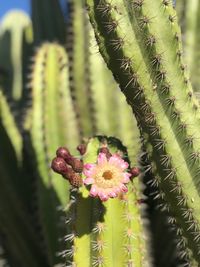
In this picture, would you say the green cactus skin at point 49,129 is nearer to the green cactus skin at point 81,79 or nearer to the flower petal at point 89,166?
the green cactus skin at point 81,79

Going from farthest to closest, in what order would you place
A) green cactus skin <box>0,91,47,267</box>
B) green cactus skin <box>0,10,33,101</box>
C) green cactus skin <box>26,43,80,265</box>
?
green cactus skin <box>0,10,33,101</box> < green cactus skin <box>0,91,47,267</box> < green cactus skin <box>26,43,80,265</box>

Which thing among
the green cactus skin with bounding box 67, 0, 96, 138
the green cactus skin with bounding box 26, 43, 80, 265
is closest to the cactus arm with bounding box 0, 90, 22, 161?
the green cactus skin with bounding box 26, 43, 80, 265

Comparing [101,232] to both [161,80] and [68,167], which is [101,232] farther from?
[161,80]

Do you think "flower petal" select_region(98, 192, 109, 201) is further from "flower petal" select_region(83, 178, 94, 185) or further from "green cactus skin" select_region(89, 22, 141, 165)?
"green cactus skin" select_region(89, 22, 141, 165)

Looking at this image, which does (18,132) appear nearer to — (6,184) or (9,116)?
(9,116)

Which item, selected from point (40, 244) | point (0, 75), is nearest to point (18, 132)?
point (40, 244)
